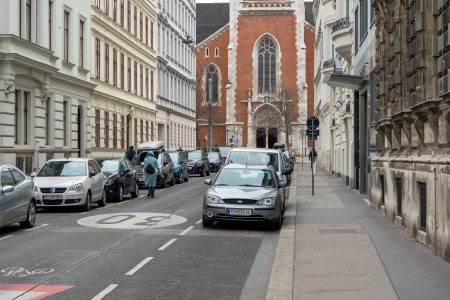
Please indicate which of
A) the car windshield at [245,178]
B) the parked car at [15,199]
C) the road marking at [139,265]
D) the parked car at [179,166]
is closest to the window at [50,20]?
the parked car at [179,166]

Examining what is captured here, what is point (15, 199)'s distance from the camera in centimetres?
1480

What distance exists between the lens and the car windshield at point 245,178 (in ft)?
55.4

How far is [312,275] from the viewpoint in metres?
9.69

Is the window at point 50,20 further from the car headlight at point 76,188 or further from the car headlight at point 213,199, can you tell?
the car headlight at point 213,199

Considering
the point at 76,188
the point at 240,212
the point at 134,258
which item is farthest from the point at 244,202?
the point at 76,188

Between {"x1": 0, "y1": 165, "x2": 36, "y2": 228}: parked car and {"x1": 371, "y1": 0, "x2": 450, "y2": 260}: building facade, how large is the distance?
792 centimetres

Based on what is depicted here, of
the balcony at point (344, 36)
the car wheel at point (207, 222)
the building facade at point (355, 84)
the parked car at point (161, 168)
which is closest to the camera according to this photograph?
the car wheel at point (207, 222)

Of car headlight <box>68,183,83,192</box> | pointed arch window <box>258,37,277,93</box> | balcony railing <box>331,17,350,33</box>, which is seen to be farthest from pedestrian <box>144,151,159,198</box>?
pointed arch window <box>258,37,277,93</box>

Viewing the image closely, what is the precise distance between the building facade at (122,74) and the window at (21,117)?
9.13m

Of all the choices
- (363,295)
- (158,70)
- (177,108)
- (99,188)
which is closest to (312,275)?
(363,295)

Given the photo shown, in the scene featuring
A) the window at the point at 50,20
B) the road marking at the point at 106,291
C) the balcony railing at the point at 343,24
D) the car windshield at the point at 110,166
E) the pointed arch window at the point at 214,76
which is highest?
the pointed arch window at the point at 214,76

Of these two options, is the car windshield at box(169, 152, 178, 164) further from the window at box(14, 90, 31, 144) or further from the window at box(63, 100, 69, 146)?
the window at box(14, 90, 31, 144)

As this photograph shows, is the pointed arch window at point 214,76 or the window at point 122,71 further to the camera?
the pointed arch window at point 214,76

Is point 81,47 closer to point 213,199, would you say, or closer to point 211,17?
point 213,199
